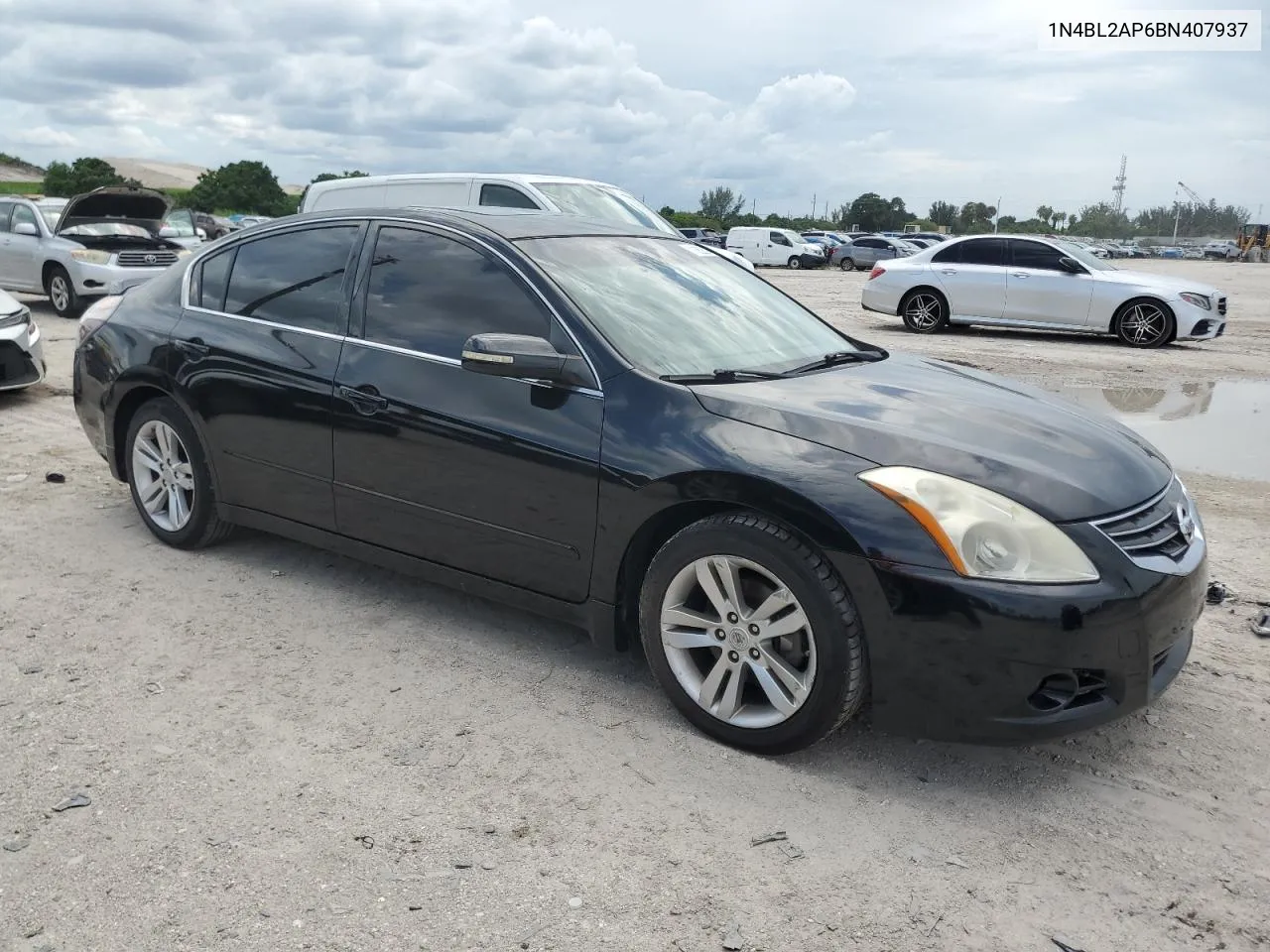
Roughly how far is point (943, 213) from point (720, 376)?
127 m

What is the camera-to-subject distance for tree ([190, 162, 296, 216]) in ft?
263

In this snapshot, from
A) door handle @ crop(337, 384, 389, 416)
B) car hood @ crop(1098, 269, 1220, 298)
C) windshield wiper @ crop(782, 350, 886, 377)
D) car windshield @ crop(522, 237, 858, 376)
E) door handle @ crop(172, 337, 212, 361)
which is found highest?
car hood @ crop(1098, 269, 1220, 298)

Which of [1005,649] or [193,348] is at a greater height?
[193,348]

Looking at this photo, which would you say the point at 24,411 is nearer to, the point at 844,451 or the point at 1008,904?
the point at 844,451

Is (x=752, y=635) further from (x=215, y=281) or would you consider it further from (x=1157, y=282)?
(x=1157, y=282)

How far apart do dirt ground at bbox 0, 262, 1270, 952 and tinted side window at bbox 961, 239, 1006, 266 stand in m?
11.8

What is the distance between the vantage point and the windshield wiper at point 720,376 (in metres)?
3.66

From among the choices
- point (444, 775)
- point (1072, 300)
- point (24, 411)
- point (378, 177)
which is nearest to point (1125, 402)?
point (1072, 300)

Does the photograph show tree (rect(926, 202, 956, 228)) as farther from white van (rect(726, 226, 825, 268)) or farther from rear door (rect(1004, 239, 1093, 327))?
rear door (rect(1004, 239, 1093, 327))

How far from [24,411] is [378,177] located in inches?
178

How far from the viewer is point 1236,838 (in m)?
2.96

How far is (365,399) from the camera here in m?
4.19

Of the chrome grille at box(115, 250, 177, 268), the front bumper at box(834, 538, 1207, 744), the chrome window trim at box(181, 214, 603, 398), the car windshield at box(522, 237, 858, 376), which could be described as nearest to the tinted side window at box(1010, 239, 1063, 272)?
the car windshield at box(522, 237, 858, 376)

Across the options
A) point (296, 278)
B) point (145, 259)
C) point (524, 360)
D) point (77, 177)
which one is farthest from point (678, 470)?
point (77, 177)
